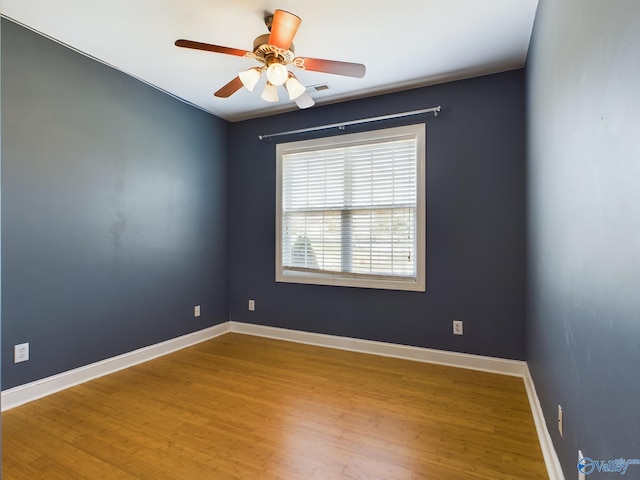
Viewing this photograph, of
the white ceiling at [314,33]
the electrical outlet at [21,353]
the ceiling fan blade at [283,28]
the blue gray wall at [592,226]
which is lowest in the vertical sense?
the electrical outlet at [21,353]

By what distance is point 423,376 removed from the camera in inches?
111

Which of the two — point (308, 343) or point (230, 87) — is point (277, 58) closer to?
point (230, 87)

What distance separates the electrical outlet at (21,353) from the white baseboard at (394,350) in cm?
209

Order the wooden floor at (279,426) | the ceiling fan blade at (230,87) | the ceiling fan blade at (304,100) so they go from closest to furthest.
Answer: the wooden floor at (279,426) → the ceiling fan blade at (230,87) → the ceiling fan blade at (304,100)

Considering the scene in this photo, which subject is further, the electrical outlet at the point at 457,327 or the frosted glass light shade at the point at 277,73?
the electrical outlet at the point at 457,327

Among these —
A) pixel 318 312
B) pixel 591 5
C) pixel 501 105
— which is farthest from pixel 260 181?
pixel 591 5

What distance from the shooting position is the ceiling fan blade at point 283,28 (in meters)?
1.80

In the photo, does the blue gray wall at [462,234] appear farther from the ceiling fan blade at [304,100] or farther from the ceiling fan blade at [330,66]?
the ceiling fan blade at [330,66]

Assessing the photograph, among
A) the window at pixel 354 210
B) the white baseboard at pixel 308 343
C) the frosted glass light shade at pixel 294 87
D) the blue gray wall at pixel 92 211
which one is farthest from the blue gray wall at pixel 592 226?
the blue gray wall at pixel 92 211

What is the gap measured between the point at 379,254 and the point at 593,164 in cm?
235

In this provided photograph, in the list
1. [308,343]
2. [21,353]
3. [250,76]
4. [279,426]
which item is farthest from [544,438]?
[21,353]

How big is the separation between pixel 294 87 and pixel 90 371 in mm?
2787

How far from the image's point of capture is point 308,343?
3697 mm

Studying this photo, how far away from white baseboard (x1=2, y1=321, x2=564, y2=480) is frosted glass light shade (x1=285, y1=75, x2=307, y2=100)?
2.43m
